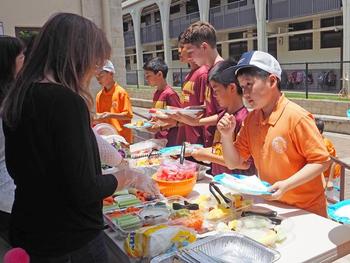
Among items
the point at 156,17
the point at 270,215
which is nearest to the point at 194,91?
the point at 270,215

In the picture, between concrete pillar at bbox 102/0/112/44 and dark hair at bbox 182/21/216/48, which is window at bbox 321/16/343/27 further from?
dark hair at bbox 182/21/216/48

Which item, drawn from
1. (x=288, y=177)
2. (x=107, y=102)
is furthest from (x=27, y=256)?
(x=107, y=102)

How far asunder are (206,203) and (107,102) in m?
2.54

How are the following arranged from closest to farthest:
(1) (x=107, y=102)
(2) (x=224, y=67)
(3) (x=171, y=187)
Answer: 1. (3) (x=171, y=187)
2. (2) (x=224, y=67)
3. (1) (x=107, y=102)

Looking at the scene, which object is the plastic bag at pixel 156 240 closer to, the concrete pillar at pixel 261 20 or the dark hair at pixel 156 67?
the dark hair at pixel 156 67

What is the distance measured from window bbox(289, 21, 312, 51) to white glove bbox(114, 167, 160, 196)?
18.0 metres

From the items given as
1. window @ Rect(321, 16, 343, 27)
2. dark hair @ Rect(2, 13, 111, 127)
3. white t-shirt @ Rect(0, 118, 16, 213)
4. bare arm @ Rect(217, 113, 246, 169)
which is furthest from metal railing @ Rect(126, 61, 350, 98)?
dark hair @ Rect(2, 13, 111, 127)

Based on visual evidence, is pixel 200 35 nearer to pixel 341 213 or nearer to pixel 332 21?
pixel 341 213

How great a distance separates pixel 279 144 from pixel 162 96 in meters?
2.08

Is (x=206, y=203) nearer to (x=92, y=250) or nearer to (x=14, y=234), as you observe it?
(x=92, y=250)

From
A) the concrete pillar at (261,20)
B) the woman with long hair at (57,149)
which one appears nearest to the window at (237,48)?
the concrete pillar at (261,20)

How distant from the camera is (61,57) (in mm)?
1310

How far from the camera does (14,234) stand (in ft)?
4.58

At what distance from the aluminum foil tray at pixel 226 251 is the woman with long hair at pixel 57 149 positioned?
0.97 feet
